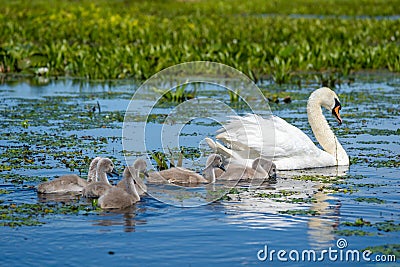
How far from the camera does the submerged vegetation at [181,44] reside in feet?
59.4

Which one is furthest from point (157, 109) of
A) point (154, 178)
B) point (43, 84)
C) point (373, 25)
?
point (373, 25)

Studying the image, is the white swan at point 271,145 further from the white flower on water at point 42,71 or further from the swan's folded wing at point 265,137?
the white flower on water at point 42,71

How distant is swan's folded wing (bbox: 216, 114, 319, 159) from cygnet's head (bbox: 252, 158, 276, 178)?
20 cm

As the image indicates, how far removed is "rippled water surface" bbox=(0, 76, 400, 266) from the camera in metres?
6.29

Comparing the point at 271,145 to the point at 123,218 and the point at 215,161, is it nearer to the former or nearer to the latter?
the point at 215,161

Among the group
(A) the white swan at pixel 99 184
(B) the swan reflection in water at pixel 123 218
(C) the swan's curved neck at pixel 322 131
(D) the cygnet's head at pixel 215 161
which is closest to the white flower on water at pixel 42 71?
(C) the swan's curved neck at pixel 322 131

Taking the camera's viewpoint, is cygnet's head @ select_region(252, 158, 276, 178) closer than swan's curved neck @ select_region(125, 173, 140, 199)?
No

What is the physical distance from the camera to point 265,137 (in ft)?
30.3

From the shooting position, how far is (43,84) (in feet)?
56.3

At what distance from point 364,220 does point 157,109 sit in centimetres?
713

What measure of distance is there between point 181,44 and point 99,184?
13141 mm

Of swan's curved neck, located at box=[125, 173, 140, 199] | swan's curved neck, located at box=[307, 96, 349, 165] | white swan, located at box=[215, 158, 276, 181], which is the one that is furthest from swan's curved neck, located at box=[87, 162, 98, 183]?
swan's curved neck, located at box=[307, 96, 349, 165]

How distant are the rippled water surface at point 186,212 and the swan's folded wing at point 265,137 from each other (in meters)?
0.27

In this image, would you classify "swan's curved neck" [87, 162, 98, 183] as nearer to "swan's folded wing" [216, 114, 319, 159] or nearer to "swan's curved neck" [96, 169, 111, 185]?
"swan's curved neck" [96, 169, 111, 185]
